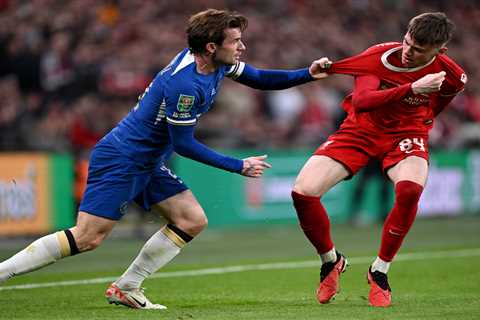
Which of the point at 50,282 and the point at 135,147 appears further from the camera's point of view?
the point at 50,282

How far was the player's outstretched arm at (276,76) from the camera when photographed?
27.0 ft

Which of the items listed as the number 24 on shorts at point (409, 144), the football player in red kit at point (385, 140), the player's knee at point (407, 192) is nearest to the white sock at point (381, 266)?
the football player in red kit at point (385, 140)

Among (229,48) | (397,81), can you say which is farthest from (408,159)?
(229,48)

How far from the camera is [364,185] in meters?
18.4

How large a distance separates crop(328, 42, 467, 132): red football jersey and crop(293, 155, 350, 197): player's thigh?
405 millimetres

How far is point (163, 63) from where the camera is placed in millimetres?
19281

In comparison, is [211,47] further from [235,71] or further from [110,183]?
[110,183]

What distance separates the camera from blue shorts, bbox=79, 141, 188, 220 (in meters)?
7.50

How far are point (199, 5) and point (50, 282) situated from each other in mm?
12092

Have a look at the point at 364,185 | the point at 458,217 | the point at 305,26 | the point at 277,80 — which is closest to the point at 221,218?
the point at 364,185

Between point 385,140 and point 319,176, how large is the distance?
0.60 meters

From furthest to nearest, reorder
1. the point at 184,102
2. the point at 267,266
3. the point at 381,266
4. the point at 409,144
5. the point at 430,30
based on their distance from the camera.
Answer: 1. the point at 267,266
2. the point at 409,144
3. the point at 381,266
4. the point at 430,30
5. the point at 184,102

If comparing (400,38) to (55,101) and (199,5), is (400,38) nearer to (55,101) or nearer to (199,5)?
(199,5)

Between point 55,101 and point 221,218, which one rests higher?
point 55,101
